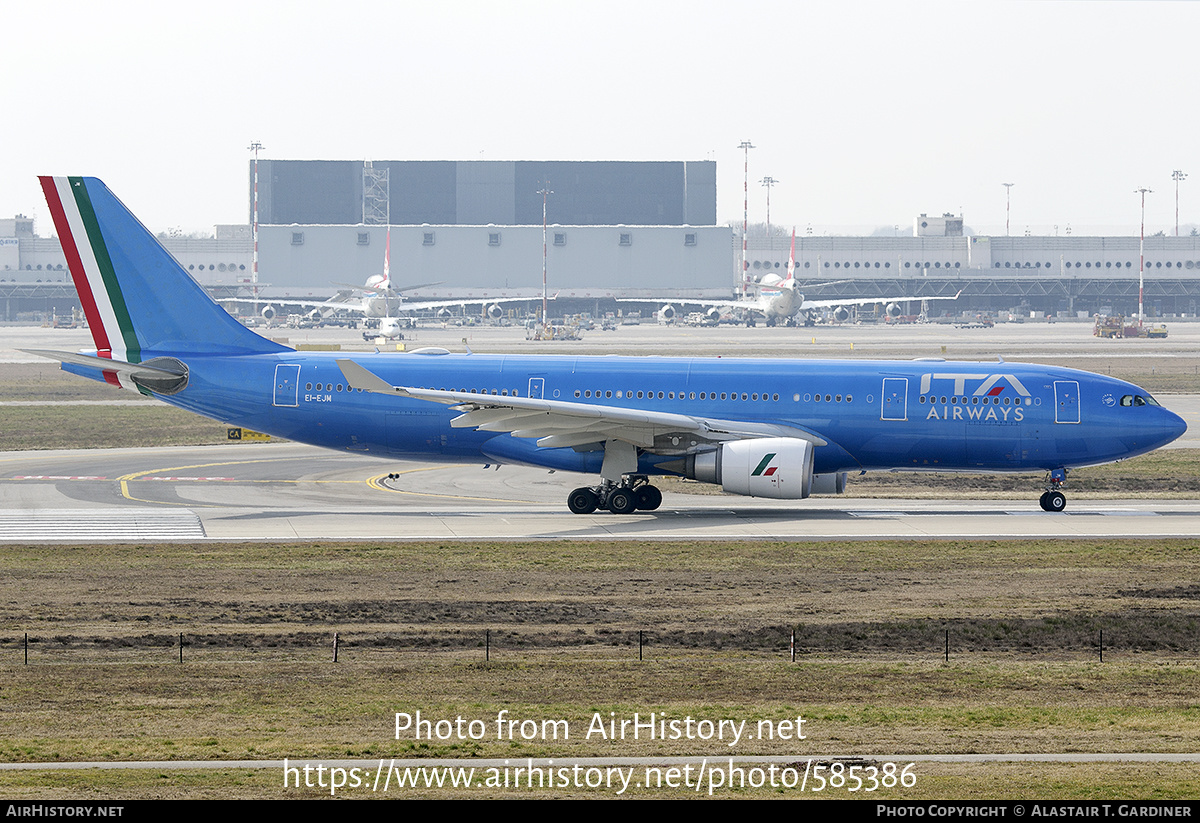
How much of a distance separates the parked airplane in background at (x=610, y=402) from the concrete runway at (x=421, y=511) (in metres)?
1.57

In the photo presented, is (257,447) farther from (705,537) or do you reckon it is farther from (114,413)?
(705,537)

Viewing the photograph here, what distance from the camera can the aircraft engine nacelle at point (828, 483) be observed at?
41531mm

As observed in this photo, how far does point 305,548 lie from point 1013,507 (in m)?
22.1

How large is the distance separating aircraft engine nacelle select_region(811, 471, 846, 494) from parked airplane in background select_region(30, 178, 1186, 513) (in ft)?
0.23

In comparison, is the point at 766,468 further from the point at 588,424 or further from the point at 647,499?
the point at 588,424

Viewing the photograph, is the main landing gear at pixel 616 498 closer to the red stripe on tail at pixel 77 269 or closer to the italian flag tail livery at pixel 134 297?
the italian flag tail livery at pixel 134 297

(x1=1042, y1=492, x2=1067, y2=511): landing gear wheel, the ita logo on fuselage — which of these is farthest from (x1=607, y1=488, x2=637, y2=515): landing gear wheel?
(x1=1042, y1=492, x2=1067, y2=511): landing gear wheel

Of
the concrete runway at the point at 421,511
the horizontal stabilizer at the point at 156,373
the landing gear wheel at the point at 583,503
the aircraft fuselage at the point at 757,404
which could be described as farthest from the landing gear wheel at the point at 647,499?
the horizontal stabilizer at the point at 156,373

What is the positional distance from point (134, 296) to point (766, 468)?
20.1 metres

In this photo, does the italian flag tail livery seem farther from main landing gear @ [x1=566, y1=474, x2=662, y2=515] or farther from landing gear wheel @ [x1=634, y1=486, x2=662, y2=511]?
landing gear wheel @ [x1=634, y1=486, x2=662, y2=511]

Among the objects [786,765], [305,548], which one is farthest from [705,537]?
[786,765]

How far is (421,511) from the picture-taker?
4166 cm

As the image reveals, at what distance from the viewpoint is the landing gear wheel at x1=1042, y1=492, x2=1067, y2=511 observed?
136 feet

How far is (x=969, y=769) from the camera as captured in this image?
1603 cm
